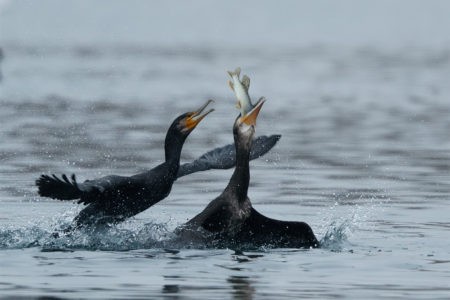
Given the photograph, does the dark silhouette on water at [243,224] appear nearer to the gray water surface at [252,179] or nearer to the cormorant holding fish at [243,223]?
the cormorant holding fish at [243,223]

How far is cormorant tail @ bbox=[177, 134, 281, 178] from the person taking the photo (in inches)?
559

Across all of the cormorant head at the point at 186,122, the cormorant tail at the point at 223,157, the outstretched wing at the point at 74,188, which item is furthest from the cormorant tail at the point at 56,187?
the cormorant tail at the point at 223,157

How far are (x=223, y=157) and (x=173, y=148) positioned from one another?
100 cm

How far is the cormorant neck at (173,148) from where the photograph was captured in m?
13.4

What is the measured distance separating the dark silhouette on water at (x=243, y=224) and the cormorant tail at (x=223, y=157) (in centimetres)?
136

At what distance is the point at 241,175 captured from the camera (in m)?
12.8

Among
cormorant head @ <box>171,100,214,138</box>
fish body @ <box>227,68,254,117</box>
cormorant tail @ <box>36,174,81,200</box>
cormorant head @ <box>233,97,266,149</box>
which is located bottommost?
cormorant tail @ <box>36,174,81,200</box>

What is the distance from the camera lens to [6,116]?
83.7 feet

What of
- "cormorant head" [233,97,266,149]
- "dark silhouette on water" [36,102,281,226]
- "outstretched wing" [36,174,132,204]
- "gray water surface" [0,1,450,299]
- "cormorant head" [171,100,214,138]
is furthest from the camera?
"cormorant head" [171,100,214,138]

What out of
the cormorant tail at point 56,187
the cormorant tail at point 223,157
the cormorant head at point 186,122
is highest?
the cormorant head at point 186,122

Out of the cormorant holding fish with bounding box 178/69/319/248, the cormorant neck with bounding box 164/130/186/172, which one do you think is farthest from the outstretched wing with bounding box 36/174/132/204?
the cormorant holding fish with bounding box 178/69/319/248

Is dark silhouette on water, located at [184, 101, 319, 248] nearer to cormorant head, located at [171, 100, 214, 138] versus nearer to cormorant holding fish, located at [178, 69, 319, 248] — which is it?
cormorant holding fish, located at [178, 69, 319, 248]

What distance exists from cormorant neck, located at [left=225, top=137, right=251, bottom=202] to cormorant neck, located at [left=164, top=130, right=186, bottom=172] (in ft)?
2.64

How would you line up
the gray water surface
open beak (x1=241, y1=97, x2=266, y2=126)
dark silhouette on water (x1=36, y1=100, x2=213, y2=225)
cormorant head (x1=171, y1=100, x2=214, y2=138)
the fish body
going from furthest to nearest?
1. cormorant head (x1=171, y1=100, x2=214, y2=138)
2. dark silhouette on water (x1=36, y1=100, x2=213, y2=225)
3. open beak (x1=241, y1=97, x2=266, y2=126)
4. the fish body
5. the gray water surface
